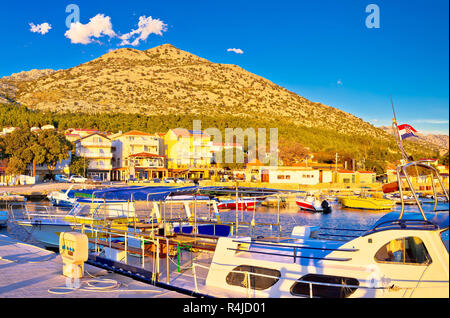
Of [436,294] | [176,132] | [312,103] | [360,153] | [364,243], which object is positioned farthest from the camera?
[312,103]

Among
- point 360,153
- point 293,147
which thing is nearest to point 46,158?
point 293,147

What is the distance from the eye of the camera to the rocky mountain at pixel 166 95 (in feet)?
478

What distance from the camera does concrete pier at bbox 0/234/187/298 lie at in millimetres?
9336

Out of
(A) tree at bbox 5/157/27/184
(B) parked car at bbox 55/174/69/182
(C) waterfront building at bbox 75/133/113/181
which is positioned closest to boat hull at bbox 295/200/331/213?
(B) parked car at bbox 55/174/69/182

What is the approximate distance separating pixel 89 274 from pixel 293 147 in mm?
82019

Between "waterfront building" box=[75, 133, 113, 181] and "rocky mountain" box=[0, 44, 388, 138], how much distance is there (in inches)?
2329

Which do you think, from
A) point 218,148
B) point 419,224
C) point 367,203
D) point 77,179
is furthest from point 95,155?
point 419,224

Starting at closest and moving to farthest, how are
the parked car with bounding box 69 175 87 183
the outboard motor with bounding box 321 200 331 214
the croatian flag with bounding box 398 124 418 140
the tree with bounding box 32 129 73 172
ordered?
the croatian flag with bounding box 398 124 418 140
the outboard motor with bounding box 321 200 331 214
the tree with bounding box 32 129 73 172
the parked car with bounding box 69 175 87 183

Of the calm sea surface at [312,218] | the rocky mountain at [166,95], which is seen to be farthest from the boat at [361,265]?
the rocky mountain at [166,95]

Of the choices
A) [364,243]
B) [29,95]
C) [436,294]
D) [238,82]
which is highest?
[238,82]

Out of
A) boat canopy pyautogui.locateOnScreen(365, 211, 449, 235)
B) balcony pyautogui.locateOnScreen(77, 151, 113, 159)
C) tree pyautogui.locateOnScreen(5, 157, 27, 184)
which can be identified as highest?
balcony pyautogui.locateOnScreen(77, 151, 113, 159)

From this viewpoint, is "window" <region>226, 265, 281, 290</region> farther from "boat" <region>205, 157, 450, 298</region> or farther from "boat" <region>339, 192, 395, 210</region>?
"boat" <region>339, 192, 395, 210</region>

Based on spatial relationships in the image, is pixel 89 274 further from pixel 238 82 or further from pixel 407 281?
pixel 238 82

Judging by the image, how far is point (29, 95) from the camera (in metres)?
154
